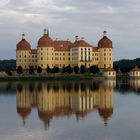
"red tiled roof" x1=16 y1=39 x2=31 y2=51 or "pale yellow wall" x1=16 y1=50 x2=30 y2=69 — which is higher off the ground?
"red tiled roof" x1=16 y1=39 x2=31 y2=51

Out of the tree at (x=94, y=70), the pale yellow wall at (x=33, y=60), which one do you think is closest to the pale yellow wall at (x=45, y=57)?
the pale yellow wall at (x=33, y=60)

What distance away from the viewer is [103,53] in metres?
63.8

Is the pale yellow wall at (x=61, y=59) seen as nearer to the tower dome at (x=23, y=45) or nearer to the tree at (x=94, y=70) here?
the tower dome at (x=23, y=45)

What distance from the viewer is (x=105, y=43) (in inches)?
2506

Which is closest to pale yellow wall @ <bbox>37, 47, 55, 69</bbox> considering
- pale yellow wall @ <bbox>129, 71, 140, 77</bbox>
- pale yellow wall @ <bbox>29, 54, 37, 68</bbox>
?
pale yellow wall @ <bbox>29, 54, 37, 68</bbox>

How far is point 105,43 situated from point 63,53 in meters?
6.56

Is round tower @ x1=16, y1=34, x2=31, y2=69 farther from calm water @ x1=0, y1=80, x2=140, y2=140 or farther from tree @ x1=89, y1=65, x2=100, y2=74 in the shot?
calm water @ x1=0, y1=80, x2=140, y2=140

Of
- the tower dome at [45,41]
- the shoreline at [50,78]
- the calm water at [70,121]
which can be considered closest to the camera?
the calm water at [70,121]

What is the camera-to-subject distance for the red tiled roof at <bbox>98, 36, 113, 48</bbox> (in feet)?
209

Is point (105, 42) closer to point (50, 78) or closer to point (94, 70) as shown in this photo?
point (94, 70)

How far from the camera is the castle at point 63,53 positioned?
61188 millimetres

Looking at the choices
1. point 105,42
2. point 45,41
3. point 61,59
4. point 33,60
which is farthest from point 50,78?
point 105,42

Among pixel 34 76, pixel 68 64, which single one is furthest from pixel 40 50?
pixel 34 76

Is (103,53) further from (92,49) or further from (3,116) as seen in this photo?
(3,116)
